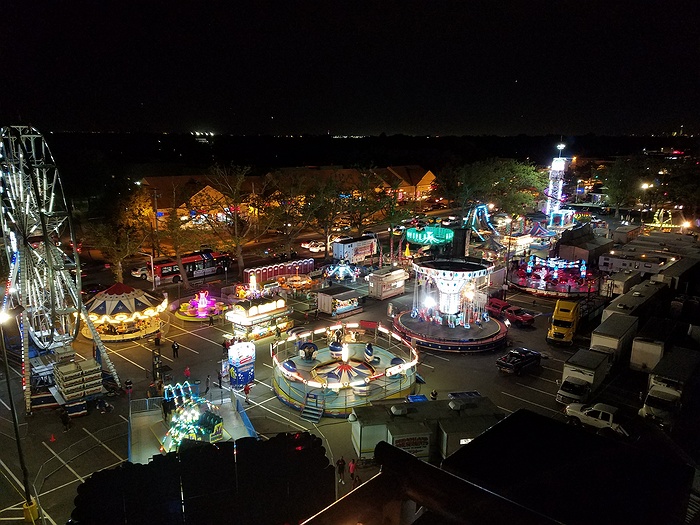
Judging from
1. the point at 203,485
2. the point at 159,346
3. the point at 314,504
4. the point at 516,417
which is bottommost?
the point at 159,346

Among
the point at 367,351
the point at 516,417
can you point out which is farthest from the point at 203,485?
the point at 367,351

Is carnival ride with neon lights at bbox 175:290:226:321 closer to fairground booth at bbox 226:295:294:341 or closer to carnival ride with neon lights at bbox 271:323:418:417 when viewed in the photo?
fairground booth at bbox 226:295:294:341

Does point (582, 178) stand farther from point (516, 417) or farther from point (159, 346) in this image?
point (516, 417)

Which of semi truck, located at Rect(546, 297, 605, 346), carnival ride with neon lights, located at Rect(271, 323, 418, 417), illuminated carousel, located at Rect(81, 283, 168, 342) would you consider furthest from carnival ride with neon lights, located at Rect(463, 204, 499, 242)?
illuminated carousel, located at Rect(81, 283, 168, 342)

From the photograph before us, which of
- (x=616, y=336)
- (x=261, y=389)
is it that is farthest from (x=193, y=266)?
(x=616, y=336)

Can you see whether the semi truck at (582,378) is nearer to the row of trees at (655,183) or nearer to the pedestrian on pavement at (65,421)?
the pedestrian on pavement at (65,421)

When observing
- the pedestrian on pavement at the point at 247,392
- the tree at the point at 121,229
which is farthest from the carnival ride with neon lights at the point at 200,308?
the pedestrian on pavement at the point at 247,392
